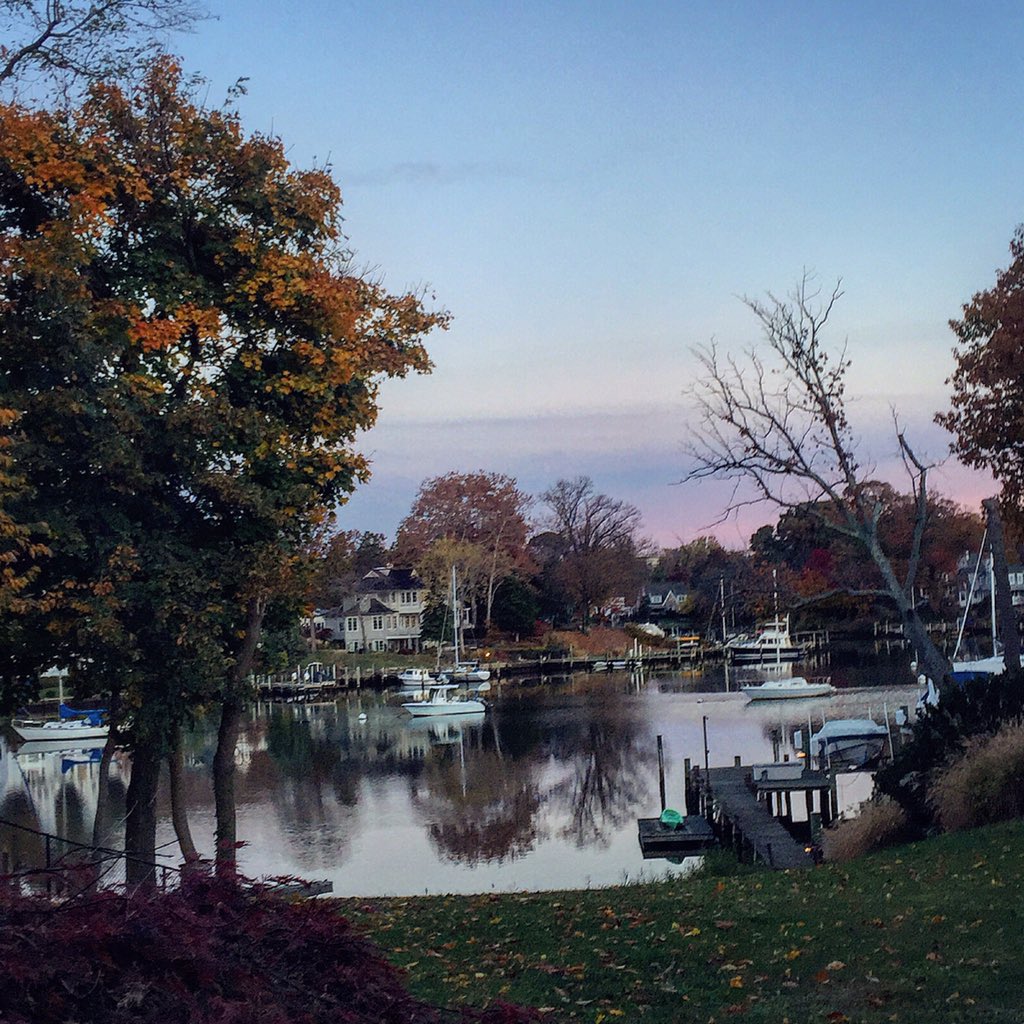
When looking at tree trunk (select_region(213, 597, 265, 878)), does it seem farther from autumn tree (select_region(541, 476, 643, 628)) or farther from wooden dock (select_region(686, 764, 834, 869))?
autumn tree (select_region(541, 476, 643, 628))

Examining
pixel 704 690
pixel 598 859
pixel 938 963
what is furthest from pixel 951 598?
pixel 938 963

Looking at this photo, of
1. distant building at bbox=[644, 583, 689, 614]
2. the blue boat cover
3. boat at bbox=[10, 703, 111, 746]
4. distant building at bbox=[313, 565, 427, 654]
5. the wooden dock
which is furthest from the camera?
distant building at bbox=[644, 583, 689, 614]

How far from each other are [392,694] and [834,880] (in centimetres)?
7135

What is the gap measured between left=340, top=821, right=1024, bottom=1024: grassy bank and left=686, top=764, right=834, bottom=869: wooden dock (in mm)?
9329

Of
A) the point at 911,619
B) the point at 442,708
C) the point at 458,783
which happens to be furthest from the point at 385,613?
the point at 911,619

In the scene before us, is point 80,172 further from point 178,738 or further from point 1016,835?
point 1016,835

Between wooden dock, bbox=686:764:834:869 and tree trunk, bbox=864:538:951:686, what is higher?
tree trunk, bbox=864:538:951:686

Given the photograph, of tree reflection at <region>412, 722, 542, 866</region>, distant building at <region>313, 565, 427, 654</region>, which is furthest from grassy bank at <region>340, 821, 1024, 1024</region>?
distant building at <region>313, 565, 427, 654</region>

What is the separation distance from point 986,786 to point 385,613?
3749 inches

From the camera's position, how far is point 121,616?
1580 cm

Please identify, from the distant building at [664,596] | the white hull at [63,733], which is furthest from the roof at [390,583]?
the white hull at [63,733]

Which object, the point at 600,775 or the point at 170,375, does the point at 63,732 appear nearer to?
the point at 600,775

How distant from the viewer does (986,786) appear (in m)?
16.5

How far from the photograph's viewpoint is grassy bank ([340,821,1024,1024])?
8.00 meters
